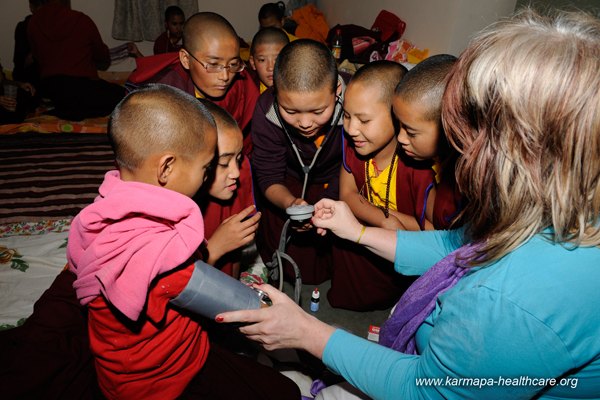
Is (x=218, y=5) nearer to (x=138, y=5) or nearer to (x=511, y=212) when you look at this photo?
(x=138, y=5)

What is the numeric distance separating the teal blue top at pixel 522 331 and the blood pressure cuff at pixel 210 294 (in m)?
0.56

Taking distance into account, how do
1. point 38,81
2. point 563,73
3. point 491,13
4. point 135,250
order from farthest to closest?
point 38,81 → point 491,13 → point 135,250 → point 563,73

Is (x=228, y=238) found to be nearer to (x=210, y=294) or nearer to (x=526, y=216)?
(x=210, y=294)

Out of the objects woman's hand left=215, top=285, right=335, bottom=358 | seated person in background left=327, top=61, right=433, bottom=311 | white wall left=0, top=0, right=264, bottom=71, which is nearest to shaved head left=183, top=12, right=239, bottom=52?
seated person in background left=327, top=61, right=433, bottom=311

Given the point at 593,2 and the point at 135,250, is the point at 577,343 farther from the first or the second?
the point at 593,2

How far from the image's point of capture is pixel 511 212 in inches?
32.3

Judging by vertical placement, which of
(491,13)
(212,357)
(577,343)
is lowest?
(212,357)

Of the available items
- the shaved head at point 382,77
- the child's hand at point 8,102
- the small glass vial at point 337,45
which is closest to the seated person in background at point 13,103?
the child's hand at point 8,102

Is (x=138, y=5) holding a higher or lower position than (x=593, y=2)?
lower

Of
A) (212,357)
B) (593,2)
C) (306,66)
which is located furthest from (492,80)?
(593,2)

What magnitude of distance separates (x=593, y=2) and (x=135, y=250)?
10.7 feet

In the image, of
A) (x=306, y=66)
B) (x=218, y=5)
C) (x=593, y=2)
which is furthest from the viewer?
(x=218, y=5)

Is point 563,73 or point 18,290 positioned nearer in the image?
point 563,73

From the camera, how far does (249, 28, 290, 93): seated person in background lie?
9.29ft
